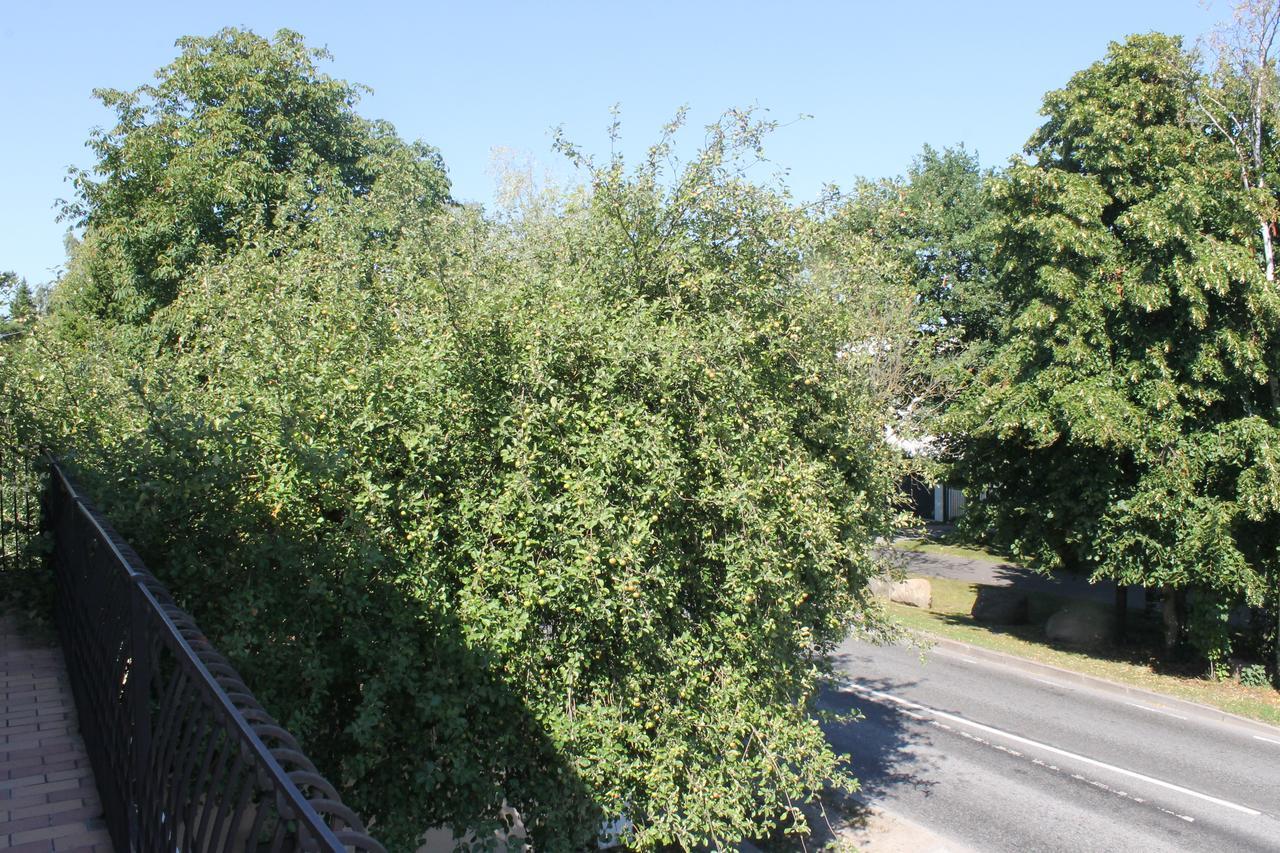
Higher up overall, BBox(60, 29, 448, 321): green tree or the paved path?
BBox(60, 29, 448, 321): green tree

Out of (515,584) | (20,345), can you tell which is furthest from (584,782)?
(20,345)

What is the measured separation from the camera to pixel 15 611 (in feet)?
24.6

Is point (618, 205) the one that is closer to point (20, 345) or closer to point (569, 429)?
point (569, 429)

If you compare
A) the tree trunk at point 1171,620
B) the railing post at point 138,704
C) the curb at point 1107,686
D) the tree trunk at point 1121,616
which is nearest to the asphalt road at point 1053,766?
the curb at point 1107,686

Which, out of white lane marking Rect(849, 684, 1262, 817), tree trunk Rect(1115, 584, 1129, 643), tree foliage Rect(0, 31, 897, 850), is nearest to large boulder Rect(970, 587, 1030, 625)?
tree trunk Rect(1115, 584, 1129, 643)

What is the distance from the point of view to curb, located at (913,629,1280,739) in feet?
44.5

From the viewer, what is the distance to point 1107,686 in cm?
1565

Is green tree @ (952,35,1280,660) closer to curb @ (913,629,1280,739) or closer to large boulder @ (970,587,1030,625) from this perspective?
curb @ (913,629,1280,739)

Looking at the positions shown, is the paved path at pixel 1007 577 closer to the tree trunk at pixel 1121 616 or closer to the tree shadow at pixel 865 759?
the tree trunk at pixel 1121 616

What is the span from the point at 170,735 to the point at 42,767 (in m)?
2.36

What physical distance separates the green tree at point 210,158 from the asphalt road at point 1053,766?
12.2 metres

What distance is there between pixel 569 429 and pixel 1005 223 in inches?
548

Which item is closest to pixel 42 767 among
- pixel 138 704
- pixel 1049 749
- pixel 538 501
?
pixel 138 704

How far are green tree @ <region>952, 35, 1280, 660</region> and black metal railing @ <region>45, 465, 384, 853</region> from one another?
47.1 feet
